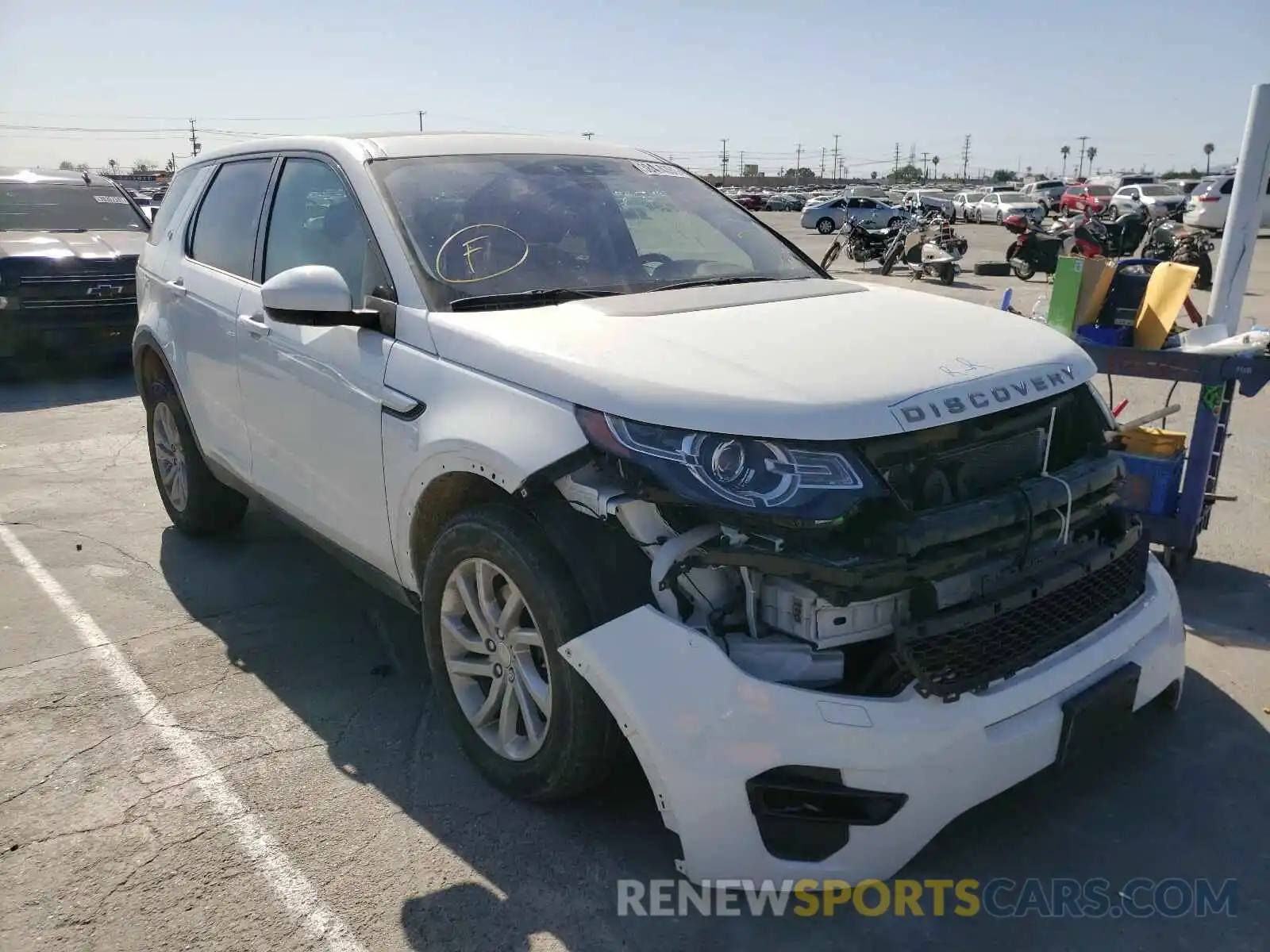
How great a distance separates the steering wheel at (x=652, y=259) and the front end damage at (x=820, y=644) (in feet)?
3.99

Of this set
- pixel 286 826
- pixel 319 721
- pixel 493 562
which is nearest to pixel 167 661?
pixel 319 721

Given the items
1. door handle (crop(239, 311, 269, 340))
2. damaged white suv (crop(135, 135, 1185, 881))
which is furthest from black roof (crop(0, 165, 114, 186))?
damaged white suv (crop(135, 135, 1185, 881))

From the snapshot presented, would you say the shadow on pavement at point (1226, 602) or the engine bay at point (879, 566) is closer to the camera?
the engine bay at point (879, 566)

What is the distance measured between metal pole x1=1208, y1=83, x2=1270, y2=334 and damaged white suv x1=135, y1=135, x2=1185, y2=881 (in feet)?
8.36

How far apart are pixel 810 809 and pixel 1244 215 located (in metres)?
4.21

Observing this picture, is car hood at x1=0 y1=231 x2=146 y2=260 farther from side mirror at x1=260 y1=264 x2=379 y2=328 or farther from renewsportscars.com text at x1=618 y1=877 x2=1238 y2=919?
renewsportscars.com text at x1=618 y1=877 x2=1238 y2=919

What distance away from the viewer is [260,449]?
3.97 m

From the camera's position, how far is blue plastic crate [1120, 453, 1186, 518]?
440 cm

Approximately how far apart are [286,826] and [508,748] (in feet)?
2.24

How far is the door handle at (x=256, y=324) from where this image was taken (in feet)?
12.4

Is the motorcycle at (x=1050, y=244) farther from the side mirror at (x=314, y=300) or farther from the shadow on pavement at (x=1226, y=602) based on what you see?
the side mirror at (x=314, y=300)

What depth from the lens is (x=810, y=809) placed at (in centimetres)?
230

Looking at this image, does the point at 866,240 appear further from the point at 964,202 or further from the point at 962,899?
the point at 964,202

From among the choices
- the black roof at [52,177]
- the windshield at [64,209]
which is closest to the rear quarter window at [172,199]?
the windshield at [64,209]
